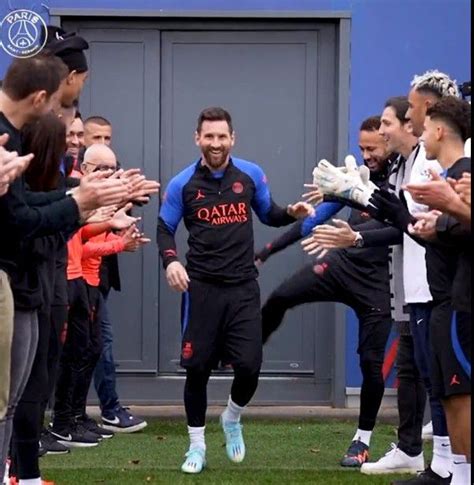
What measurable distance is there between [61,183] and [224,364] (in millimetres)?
1857

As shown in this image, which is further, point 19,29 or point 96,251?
point 19,29

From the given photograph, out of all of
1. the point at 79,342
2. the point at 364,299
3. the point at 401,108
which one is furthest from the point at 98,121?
the point at 401,108

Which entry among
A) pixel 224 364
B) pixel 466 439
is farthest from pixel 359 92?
pixel 466 439

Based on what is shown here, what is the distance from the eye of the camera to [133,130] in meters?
10.3

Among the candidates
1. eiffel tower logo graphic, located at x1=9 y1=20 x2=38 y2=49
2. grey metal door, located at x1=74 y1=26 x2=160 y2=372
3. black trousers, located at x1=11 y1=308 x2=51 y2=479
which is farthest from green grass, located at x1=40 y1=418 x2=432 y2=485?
eiffel tower logo graphic, located at x1=9 y1=20 x2=38 y2=49

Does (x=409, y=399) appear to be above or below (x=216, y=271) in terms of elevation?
below

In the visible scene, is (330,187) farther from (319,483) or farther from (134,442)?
(134,442)

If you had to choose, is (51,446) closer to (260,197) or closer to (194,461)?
(194,461)

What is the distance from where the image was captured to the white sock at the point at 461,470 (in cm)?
653

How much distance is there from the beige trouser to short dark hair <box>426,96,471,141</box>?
2114mm

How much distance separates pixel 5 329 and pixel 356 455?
119 inches

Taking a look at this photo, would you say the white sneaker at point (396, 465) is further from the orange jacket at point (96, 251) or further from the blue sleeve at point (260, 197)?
the orange jacket at point (96, 251)

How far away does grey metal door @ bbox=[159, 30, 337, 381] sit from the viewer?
10.3m

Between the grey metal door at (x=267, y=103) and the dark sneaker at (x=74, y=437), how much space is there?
1730 mm
